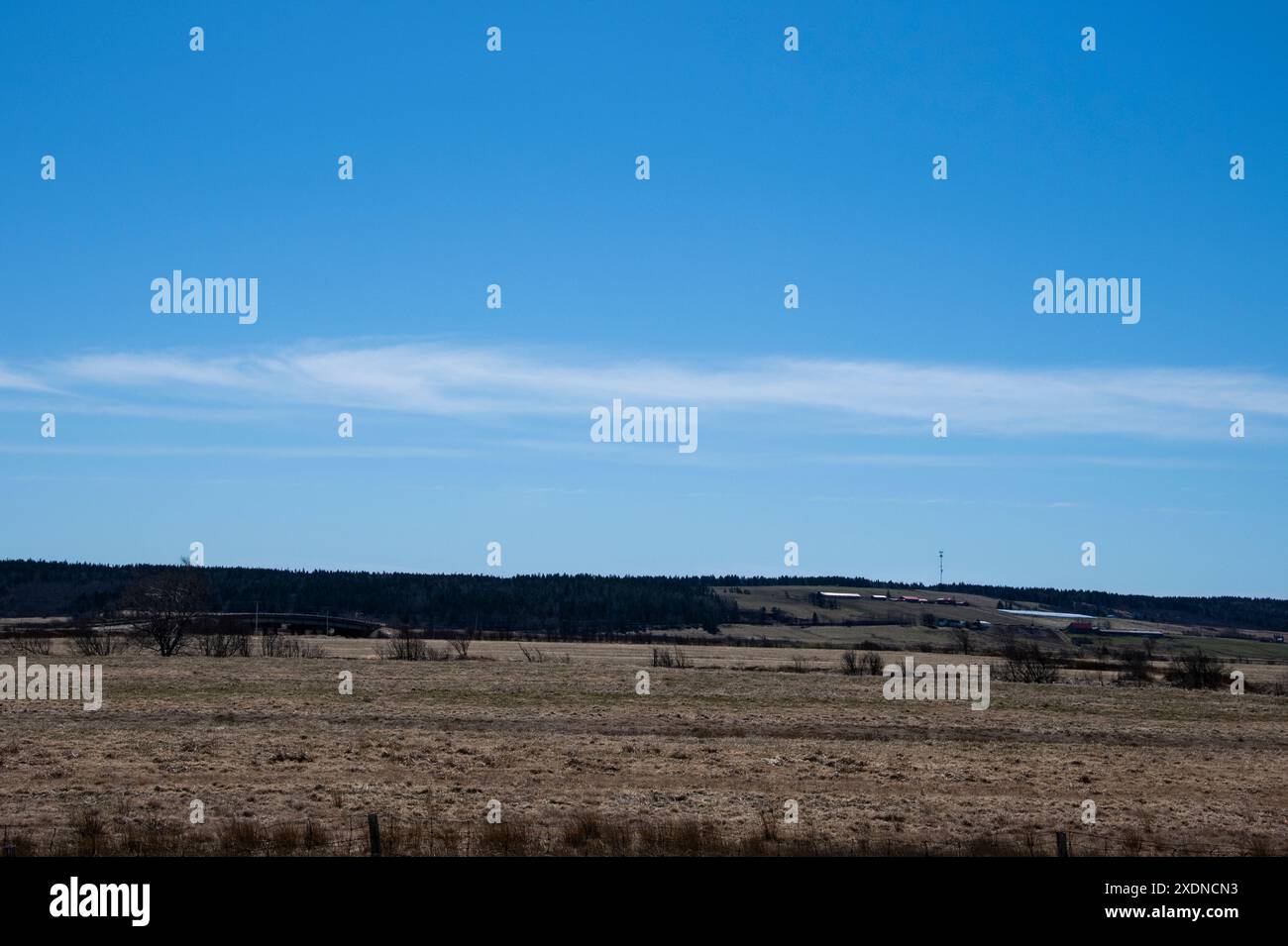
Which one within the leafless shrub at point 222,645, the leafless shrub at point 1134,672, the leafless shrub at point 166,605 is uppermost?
the leafless shrub at point 166,605

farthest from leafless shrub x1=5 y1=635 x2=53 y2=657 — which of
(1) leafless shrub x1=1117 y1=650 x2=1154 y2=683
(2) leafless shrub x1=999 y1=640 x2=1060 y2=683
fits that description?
(1) leafless shrub x1=1117 y1=650 x2=1154 y2=683

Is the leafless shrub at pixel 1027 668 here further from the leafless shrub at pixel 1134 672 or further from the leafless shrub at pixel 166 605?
the leafless shrub at pixel 166 605

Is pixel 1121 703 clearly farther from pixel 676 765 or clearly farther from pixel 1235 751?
pixel 676 765

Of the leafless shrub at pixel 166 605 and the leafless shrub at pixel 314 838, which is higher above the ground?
the leafless shrub at pixel 166 605

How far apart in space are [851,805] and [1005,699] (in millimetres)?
31201

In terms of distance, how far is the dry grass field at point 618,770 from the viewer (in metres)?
22.0

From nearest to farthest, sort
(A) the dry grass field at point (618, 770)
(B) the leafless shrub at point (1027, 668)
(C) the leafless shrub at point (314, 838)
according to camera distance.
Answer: (C) the leafless shrub at point (314, 838) < (A) the dry grass field at point (618, 770) < (B) the leafless shrub at point (1027, 668)

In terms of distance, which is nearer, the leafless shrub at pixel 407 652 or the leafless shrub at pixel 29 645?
the leafless shrub at pixel 29 645

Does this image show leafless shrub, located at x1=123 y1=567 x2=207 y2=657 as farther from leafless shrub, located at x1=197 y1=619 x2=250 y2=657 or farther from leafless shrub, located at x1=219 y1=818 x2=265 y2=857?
leafless shrub, located at x1=219 y1=818 x2=265 y2=857

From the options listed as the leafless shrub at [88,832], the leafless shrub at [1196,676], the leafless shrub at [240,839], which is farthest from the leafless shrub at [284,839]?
the leafless shrub at [1196,676]

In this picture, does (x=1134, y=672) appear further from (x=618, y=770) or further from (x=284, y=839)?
(x=284, y=839)

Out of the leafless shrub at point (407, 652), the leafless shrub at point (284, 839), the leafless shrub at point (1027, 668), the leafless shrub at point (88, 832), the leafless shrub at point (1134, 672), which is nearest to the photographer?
the leafless shrub at point (88, 832)

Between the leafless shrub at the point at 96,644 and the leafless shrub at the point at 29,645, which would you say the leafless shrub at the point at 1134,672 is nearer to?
the leafless shrub at the point at 96,644

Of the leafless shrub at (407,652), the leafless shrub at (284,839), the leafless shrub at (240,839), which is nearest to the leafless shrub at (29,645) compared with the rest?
the leafless shrub at (407,652)
